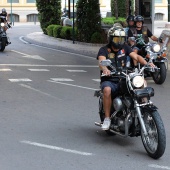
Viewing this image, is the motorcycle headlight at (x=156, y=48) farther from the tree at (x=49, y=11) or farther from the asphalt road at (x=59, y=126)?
the tree at (x=49, y=11)

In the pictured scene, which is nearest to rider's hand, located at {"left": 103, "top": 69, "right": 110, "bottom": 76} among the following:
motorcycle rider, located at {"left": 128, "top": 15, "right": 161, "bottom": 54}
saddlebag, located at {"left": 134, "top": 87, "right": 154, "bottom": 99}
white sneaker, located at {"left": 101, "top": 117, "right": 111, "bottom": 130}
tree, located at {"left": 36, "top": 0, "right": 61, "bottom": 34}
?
saddlebag, located at {"left": 134, "top": 87, "right": 154, "bottom": 99}

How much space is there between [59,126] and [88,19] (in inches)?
684

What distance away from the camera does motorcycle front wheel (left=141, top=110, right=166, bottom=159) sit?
675cm

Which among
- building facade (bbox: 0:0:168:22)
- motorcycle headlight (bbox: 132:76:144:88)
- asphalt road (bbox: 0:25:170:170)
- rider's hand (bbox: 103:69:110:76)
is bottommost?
asphalt road (bbox: 0:25:170:170)

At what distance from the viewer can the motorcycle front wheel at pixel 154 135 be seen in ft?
22.2

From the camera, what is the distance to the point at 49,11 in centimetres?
3272

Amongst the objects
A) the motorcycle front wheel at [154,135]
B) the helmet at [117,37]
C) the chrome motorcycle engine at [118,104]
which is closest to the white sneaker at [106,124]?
the chrome motorcycle engine at [118,104]

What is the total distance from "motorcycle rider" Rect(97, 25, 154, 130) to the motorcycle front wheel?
68cm

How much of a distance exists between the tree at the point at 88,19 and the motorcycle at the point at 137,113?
717 inches

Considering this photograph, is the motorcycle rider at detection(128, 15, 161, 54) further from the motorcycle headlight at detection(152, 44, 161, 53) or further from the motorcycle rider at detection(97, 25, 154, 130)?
the motorcycle rider at detection(97, 25, 154, 130)

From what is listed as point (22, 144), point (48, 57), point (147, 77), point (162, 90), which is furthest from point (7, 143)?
point (48, 57)

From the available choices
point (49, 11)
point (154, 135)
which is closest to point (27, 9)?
point (49, 11)

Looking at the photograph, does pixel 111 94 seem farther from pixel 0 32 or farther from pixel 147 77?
pixel 0 32

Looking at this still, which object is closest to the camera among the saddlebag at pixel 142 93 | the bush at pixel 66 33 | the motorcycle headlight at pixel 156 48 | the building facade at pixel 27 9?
the saddlebag at pixel 142 93
